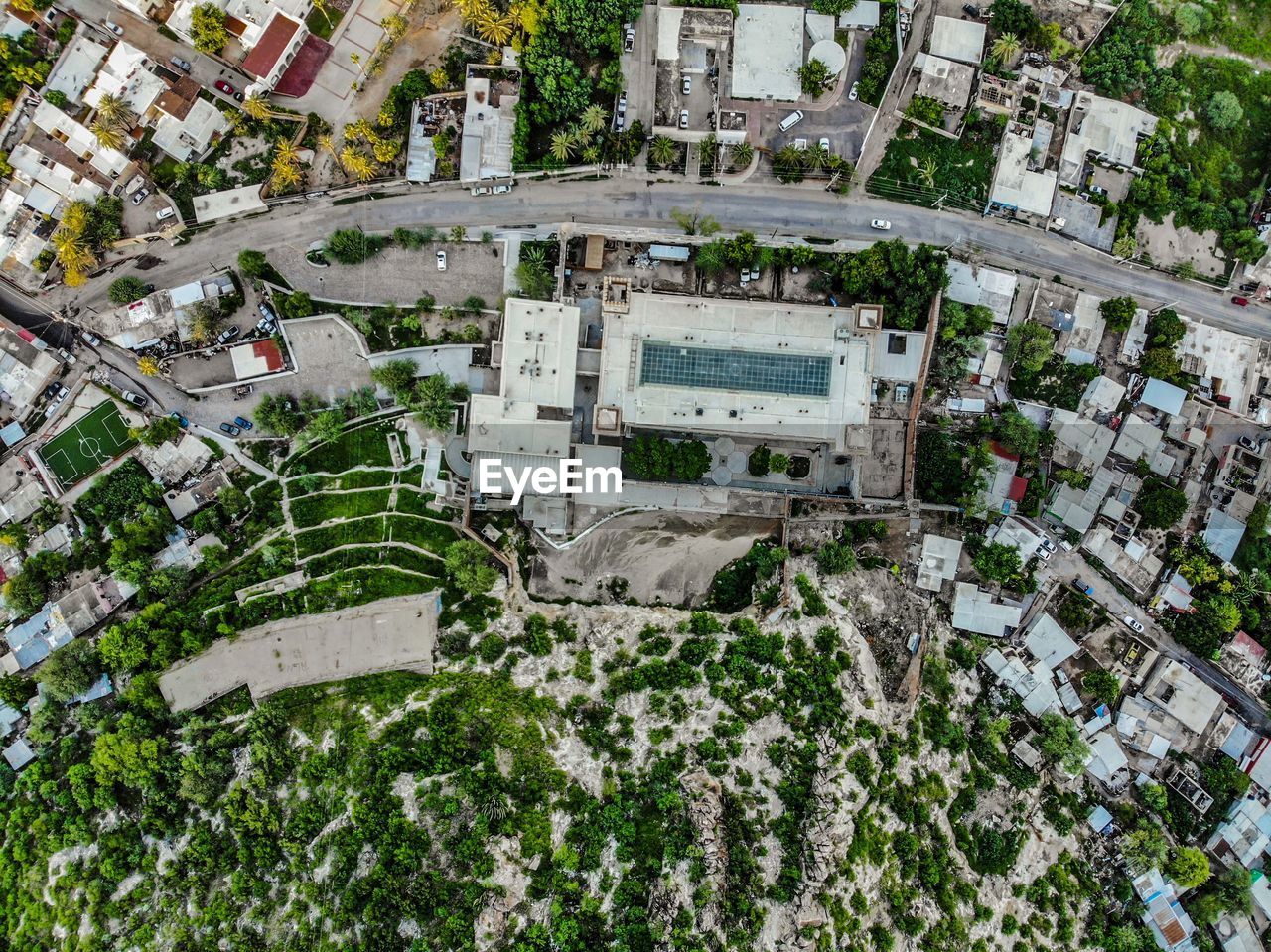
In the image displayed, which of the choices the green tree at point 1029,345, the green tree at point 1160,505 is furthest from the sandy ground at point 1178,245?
the green tree at point 1160,505

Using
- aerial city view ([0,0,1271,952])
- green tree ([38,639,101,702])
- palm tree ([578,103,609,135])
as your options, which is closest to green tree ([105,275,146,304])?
aerial city view ([0,0,1271,952])

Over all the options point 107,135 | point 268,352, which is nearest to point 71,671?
point 268,352

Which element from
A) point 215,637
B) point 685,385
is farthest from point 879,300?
point 215,637

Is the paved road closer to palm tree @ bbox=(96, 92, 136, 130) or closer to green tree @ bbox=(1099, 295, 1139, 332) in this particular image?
green tree @ bbox=(1099, 295, 1139, 332)

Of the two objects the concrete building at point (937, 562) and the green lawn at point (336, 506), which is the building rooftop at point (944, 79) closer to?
the concrete building at point (937, 562)

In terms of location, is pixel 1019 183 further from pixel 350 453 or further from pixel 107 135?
pixel 107 135

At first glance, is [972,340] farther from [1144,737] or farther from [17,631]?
[17,631]
